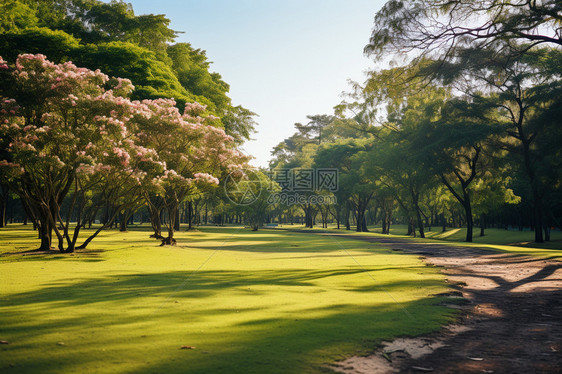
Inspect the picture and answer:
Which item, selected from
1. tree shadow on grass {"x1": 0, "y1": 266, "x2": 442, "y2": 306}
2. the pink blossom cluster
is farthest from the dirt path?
the pink blossom cluster

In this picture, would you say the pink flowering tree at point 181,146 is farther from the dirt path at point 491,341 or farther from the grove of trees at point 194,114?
the dirt path at point 491,341

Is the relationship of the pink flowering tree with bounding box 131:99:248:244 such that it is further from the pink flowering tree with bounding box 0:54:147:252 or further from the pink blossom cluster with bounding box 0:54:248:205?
the pink flowering tree with bounding box 0:54:147:252

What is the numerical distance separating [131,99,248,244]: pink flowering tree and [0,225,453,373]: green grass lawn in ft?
30.7

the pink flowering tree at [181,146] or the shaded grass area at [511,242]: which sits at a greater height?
the pink flowering tree at [181,146]

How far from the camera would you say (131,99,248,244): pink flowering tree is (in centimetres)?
2261

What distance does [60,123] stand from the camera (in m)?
19.0

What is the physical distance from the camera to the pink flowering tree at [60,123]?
57.7 feet

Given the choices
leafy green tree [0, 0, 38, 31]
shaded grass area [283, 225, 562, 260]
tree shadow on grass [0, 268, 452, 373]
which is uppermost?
leafy green tree [0, 0, 38, 31]

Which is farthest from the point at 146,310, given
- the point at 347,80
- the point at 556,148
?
the point at 347,80

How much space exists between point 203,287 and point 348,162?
61.1m

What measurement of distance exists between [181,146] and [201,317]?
63.6 ft

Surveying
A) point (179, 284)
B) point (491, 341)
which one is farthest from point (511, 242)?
point (491, 341)

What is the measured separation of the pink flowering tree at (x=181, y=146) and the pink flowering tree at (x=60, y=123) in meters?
2.33

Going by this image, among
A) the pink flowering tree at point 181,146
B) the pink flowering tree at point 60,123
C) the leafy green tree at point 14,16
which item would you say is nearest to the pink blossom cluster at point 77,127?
the pink flowering tree at point 60,123
